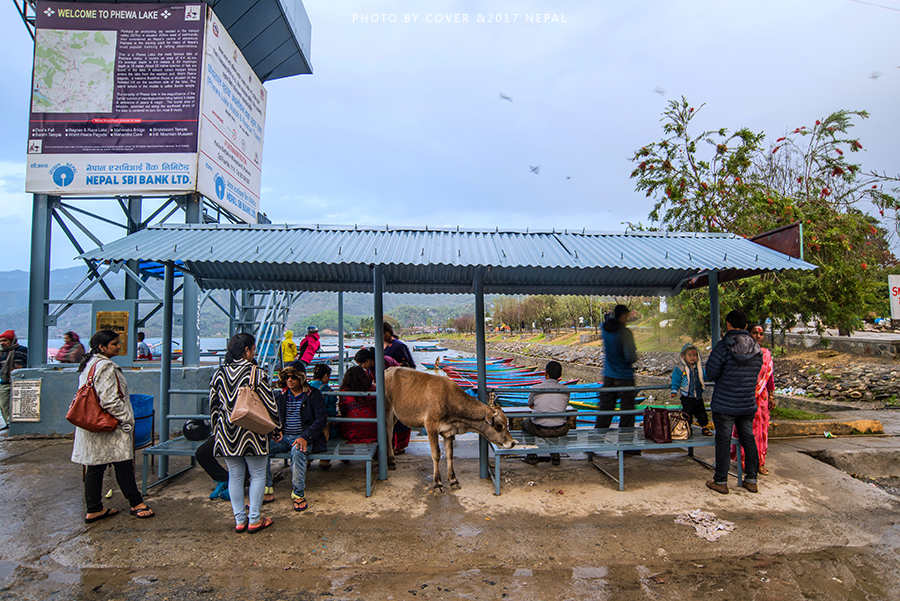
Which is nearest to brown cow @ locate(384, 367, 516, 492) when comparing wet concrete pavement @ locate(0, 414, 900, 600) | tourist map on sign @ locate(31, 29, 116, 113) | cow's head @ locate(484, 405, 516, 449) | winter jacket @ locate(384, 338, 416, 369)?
cow's head @ locate(484, 405, 516, 449)

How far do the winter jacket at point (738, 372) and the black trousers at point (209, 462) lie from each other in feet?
17.8

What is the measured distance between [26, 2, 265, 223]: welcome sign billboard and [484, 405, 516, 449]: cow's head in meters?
6.95

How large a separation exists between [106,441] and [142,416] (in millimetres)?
2242

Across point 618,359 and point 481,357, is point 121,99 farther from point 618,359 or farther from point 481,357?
point 618,359

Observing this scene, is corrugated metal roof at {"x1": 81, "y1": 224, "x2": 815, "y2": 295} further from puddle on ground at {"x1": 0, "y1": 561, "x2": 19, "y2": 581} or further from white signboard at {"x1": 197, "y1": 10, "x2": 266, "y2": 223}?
white signboard at {"x1": 197, "y1": 10, "x2": 266, "y2": 223}

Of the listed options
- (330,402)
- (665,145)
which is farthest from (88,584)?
(665,145)

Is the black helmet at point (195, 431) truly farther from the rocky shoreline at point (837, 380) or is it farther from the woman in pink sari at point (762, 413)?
the rocky shoreline at point (837, 380)

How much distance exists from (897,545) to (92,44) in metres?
13.7

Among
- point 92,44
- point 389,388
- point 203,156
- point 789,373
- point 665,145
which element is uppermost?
point 92,44

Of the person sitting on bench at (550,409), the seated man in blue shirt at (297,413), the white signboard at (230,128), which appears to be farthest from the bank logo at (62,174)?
the person sitting on bench at (550,409)

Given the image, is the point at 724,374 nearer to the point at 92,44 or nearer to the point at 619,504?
the point at 619,504

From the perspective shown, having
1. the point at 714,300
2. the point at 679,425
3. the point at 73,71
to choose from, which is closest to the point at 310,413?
the point at 679,425

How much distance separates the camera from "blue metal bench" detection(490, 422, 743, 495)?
198 inches

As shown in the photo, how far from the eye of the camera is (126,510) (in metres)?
4.62
